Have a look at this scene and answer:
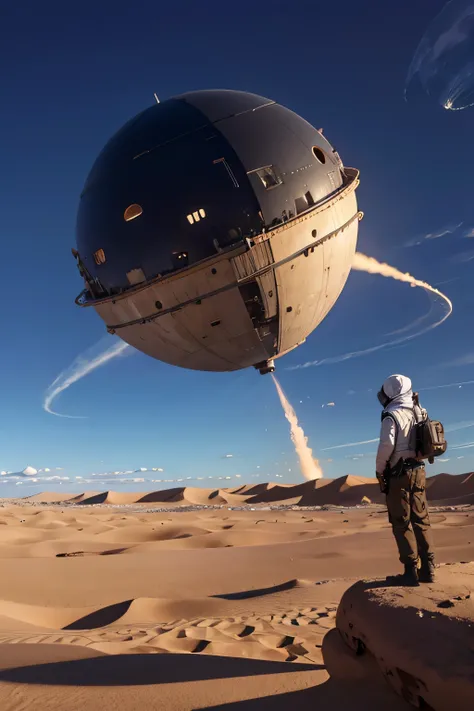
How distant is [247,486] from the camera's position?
52.2 meters

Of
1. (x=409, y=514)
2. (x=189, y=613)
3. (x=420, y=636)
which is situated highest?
(x=409, y=514)

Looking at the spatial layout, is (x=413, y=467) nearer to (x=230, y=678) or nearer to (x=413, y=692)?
(x=413, y=692)

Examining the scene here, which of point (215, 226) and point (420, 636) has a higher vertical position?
point (215, 226)

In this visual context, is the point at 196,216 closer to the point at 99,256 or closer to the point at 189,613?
the point at 99,256

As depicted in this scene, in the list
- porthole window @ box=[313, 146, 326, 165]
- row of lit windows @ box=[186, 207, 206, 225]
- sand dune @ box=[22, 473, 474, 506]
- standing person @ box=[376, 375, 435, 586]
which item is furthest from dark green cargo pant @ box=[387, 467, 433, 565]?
sand dune @ box=[22, 473, 474, 506]

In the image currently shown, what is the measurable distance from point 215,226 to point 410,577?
123 inches

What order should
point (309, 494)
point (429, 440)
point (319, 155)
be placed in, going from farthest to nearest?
point (309, 494) → point (319, 155) → point (429, 440)

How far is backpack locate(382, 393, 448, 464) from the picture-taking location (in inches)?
132

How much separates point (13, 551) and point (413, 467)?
12.5 m

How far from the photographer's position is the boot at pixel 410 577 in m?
3.20

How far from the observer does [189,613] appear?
7.18 m

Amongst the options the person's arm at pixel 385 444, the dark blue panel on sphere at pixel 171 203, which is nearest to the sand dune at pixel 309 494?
the person's arm at pixel 385 444

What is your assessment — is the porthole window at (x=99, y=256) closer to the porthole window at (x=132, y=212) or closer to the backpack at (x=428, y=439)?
the porthole window at (x=132, y=212)

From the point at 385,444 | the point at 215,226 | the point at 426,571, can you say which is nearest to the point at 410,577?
the point at 426,571
